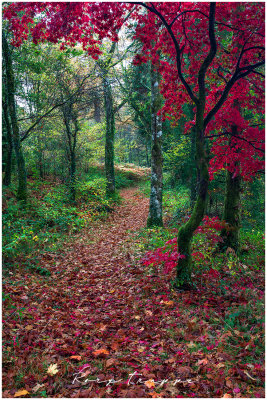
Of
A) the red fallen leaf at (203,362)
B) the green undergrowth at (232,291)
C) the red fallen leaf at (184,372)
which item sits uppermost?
the green undergrowth at (232,291)

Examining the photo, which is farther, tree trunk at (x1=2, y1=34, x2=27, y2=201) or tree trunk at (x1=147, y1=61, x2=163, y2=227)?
tree trunk at (x1=147, y1=61, x2=163, y2=227)

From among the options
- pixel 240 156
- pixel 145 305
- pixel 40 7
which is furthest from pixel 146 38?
pixel 145 305

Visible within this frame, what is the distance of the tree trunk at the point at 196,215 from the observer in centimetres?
470

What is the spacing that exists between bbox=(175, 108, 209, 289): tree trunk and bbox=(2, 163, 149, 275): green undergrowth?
12.2 ft

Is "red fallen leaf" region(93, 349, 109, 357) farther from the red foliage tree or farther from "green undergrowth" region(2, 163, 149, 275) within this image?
"green undergrowth" region(2, 163, 149, 275)

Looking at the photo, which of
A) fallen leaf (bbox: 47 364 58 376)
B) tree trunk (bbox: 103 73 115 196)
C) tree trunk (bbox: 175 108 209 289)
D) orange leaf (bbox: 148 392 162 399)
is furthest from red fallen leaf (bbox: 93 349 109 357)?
tree trunk (bbox: 103 73 115 196)

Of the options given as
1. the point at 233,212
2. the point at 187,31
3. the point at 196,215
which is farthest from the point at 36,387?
the point at 187,31

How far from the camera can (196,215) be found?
4.97 metres

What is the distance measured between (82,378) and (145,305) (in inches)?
80.6

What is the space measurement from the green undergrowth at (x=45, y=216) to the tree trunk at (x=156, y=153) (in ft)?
10.7

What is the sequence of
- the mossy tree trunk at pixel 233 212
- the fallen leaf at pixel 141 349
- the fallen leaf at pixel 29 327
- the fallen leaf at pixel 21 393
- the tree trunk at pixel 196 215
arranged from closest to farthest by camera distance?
the fallen leaf at pixel 21 393 → the fallen leaf at pixel 141 349 → the fallen leaf at pixel 29 327 → the tree trunk at pixel 196 215 → the mossy tree trunk at pixel 233 212

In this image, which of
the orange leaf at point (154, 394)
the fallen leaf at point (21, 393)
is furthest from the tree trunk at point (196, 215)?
the fallen leaf at point (21, 393)

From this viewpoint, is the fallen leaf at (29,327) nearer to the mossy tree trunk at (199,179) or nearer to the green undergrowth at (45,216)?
the green undergrowth at (45,216)

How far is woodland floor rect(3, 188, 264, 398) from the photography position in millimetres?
2918
